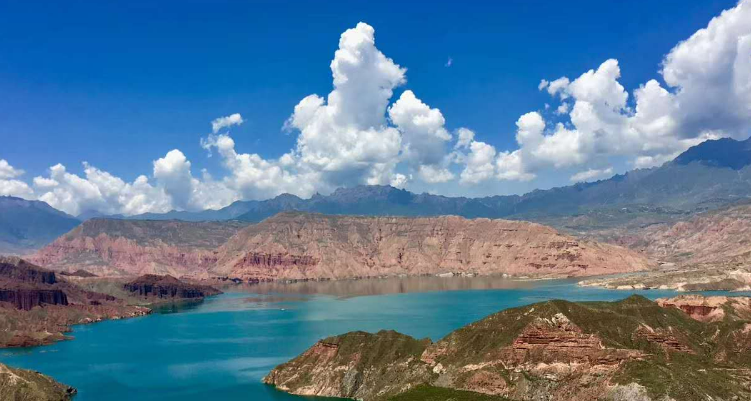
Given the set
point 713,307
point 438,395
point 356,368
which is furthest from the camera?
point 713,307

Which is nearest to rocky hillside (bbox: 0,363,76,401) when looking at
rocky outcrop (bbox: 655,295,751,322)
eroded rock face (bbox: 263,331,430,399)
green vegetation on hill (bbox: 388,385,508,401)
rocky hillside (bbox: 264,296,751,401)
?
eroded rock face (bbox: 263,331,430,399)

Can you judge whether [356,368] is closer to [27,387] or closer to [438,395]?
[438,395]

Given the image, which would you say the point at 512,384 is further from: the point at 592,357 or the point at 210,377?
the point at 210,377

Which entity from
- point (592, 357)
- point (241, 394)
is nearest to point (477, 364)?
point (592, 357)

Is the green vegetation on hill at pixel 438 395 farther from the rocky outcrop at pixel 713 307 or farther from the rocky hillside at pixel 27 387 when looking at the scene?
the rocky hillside at pixel 27 387

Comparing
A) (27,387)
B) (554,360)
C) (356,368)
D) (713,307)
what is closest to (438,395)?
(554,360)

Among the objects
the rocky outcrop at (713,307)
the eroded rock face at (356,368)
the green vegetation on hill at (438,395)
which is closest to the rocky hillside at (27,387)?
the eroded rock face at (356,368)
